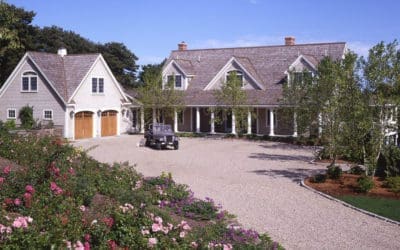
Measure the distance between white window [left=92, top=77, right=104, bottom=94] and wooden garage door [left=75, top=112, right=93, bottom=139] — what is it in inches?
75.0

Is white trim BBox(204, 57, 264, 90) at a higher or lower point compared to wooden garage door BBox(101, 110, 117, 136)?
higher

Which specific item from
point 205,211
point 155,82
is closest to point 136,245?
point 205,211

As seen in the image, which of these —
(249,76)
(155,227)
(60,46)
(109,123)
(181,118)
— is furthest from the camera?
(60,46)

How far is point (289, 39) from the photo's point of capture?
45.8 meters

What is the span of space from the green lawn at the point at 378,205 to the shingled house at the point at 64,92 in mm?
25758

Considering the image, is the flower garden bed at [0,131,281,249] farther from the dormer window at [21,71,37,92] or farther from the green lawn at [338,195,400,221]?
the dormer window at [21,71,37,92]

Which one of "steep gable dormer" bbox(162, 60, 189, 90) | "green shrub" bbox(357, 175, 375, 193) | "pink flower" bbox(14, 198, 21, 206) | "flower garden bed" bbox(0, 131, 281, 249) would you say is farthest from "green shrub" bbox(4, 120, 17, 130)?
"steep gable dormer" bbox(162, 60, 189, 90)

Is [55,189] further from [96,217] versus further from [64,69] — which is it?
[64,69]

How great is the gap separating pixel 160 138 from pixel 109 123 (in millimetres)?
11502

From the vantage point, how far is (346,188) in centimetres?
1791

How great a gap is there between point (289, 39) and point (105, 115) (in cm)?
1784

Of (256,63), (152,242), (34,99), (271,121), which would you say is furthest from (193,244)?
(256,63)

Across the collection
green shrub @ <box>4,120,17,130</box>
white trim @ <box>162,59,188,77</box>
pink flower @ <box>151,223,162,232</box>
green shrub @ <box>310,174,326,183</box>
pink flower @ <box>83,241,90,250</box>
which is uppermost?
white trim @ <box>162,59,188,77</box>

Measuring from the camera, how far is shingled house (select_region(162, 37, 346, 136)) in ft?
132
